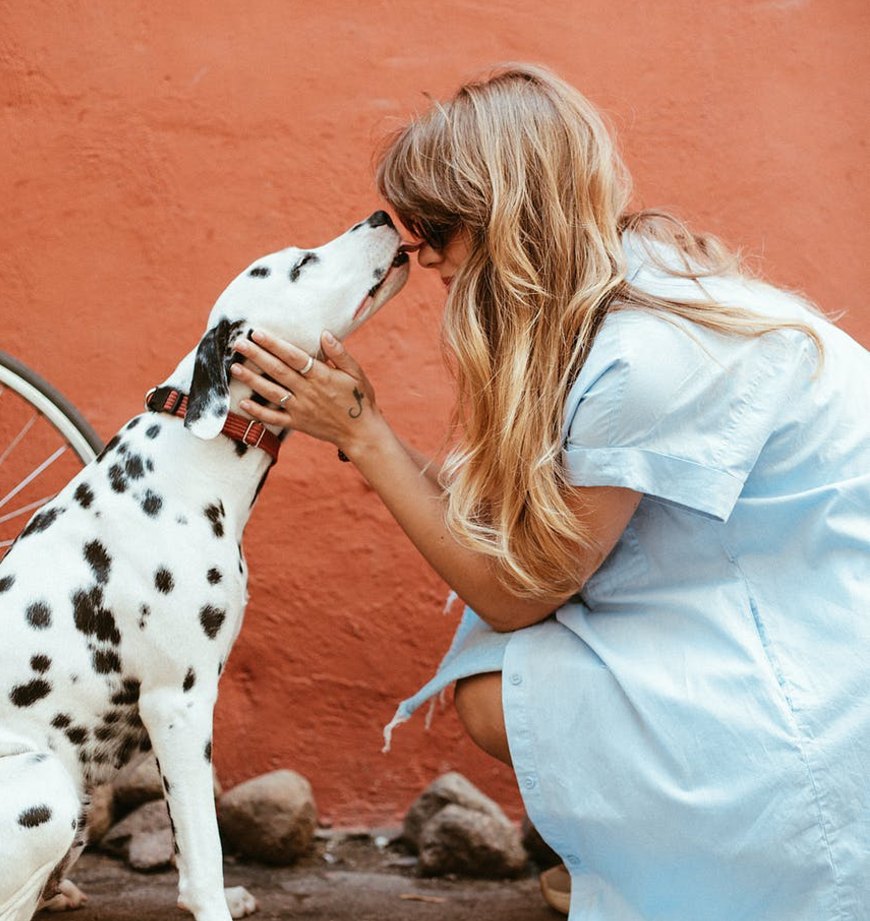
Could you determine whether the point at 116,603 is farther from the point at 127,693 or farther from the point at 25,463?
the point at 25,463

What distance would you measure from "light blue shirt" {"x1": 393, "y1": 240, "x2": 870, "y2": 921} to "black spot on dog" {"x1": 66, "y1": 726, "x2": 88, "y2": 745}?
779 millimetres

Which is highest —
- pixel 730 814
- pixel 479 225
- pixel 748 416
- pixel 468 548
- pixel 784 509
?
pixel 479 225

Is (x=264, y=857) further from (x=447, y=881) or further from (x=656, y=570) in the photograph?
(x=656, y=570)

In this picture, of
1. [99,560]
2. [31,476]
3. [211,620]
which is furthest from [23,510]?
[211,620]

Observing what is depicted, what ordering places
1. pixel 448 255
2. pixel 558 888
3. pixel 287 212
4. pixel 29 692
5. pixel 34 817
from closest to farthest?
pixel 34 817 < pixel 29 692 < pixel 448 255 < pixel 558 888 < pixel 287 212

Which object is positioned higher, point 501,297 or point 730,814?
point 501,297

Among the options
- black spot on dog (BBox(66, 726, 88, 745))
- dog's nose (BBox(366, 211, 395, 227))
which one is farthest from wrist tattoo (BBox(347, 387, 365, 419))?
black spot on dog (BBox(66, 726, 88, 745))

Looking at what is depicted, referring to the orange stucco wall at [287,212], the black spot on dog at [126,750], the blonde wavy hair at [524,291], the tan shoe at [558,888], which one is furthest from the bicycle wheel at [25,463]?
the tan shoe at [558,888]

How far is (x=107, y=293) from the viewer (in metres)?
3.42

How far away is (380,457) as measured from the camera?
7.94 feet

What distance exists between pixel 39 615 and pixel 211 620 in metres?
0.31

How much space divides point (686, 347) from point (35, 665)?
50.8 inches

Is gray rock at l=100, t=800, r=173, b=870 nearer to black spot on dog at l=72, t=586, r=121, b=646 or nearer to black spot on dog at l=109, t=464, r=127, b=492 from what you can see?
black spot on dog at l=72, t=586, r=121, b=646

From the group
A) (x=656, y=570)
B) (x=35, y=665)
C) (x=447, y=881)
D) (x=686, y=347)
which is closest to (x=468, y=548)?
(x=656, y=570)
